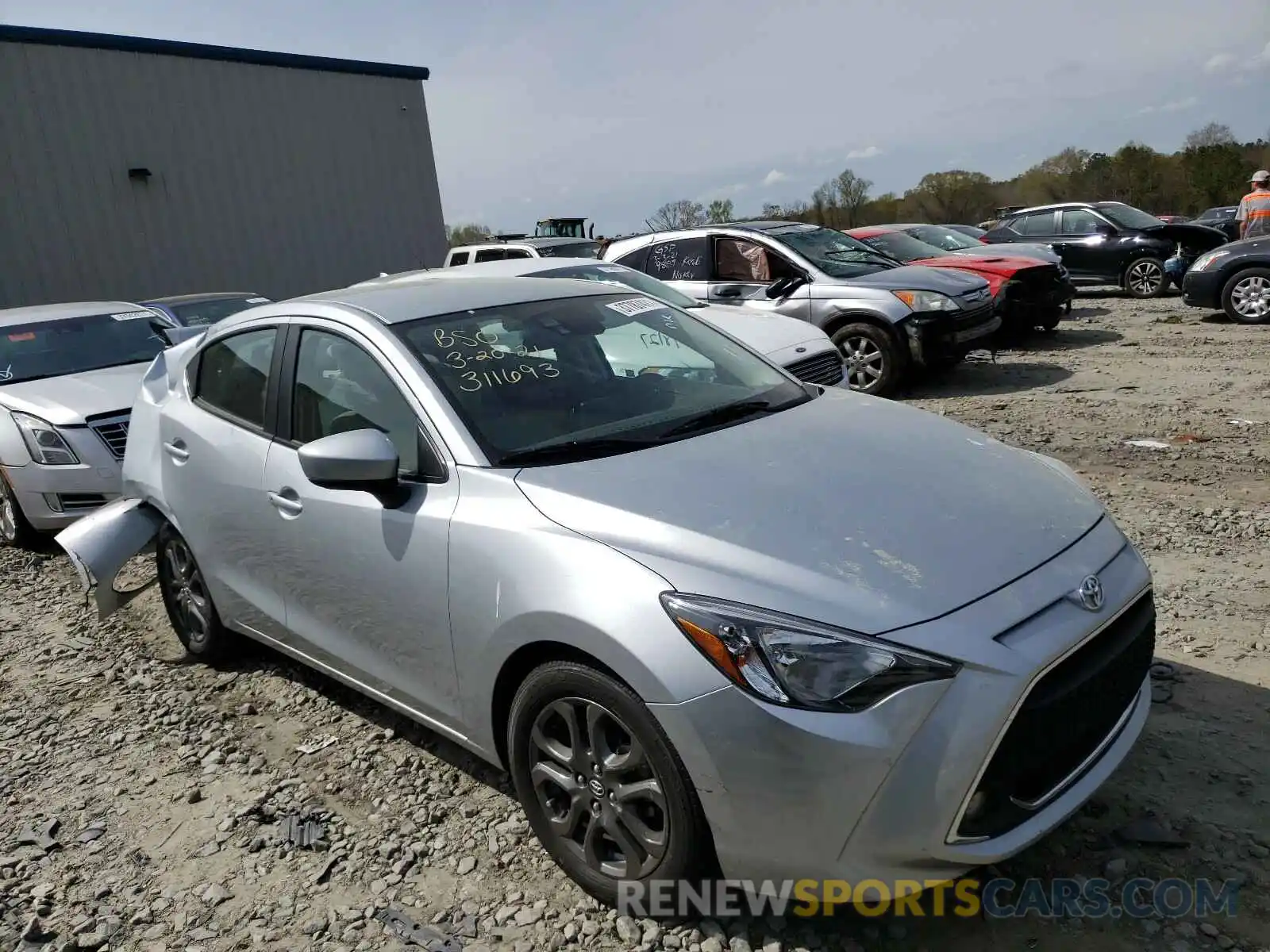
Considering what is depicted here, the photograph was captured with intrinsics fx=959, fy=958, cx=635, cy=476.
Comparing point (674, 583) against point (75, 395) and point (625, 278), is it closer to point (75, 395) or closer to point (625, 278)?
point (75, 395)

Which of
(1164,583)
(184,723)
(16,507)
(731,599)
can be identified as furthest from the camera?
(16,507)

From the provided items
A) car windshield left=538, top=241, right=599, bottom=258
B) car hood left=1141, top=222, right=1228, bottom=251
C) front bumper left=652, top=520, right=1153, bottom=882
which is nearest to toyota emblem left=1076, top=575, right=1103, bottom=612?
front bumper left=652, top=520, right=1153, bottom=882

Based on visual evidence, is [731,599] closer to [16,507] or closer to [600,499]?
[600,499]

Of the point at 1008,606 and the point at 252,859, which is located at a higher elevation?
the point at 1008,606

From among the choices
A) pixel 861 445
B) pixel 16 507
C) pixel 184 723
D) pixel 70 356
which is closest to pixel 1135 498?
pixel 861 445

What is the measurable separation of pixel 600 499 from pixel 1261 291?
11502 millimetres

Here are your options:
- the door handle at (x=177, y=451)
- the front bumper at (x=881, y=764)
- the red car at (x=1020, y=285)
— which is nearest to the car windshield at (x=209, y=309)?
the door handle at (x=177, y=451)

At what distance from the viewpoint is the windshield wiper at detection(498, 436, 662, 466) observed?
2.85 metres

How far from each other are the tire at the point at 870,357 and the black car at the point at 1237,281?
510 centimetres

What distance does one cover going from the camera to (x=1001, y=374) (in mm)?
9672

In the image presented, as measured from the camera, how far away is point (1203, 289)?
11406 millimetres

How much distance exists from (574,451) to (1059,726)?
59.1 inches

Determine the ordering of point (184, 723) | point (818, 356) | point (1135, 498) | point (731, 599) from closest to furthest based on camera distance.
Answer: point (731, 599)
point (184, 723)
point (1135, 498)
point (818, 356)

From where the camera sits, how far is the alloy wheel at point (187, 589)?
4.26m
